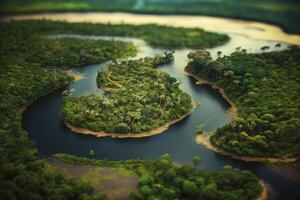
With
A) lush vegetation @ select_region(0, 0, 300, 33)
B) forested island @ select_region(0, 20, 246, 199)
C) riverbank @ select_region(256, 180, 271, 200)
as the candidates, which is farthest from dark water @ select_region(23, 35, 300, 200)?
lush vegetation @ select_region(0, 0, 300, 33)

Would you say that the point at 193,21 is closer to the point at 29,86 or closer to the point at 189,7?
the point at 189,7

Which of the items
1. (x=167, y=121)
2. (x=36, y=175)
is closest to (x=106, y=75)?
(x=167, y=121)

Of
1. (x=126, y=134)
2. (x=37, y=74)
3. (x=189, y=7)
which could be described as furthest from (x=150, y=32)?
(x=126, y=134)

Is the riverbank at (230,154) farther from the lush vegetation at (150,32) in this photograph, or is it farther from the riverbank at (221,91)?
the lush vegetation at (150,32)

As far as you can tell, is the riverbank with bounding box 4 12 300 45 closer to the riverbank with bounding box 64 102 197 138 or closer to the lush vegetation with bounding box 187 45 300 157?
the lush vegetation with bounding box 187 45 300 157

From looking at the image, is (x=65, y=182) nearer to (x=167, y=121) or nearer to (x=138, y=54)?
(x=167, y=121)

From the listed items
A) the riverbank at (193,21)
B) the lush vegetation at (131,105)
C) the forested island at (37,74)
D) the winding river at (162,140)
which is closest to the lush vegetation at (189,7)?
the riverbank at (193,21)
